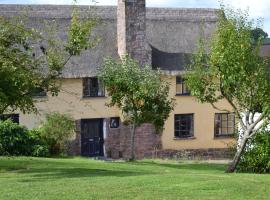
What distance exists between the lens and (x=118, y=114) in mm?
35875

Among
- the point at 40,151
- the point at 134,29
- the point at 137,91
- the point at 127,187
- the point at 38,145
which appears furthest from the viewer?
the point at 134,29

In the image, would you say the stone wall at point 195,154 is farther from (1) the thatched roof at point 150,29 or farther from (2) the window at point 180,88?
(1) the thatched roof at point 150,29

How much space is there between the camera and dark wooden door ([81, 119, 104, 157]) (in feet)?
118

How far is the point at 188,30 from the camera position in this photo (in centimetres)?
4019

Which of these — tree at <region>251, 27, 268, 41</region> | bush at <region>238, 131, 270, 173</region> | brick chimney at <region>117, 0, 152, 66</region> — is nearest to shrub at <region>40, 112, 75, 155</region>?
brick chimney at <region>117, 0, 152, 66</region>

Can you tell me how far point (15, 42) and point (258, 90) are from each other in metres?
7.81

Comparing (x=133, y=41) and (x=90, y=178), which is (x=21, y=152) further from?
(x=90, y=178)

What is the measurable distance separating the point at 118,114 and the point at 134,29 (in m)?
5.00

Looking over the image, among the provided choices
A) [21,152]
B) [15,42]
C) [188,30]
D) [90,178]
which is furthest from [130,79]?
[188,30]

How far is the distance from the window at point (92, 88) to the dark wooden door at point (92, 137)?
1516mm

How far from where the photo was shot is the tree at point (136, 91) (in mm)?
26859

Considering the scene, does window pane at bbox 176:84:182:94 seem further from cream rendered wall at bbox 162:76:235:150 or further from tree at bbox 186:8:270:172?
tree at bbox 186:8:270:172

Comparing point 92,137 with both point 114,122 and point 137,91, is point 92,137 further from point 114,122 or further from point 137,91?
point 137,91

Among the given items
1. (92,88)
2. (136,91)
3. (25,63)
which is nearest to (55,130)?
(92,88)
